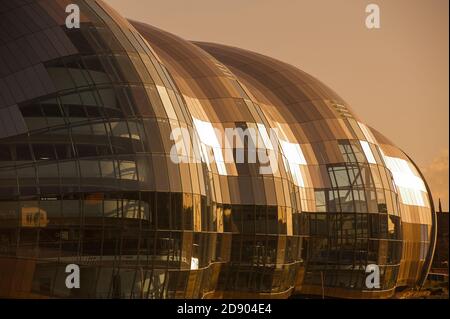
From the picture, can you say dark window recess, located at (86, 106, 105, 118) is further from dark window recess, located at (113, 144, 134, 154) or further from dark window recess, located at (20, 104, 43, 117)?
dark window recess, located at (20, 104, 43, 117)

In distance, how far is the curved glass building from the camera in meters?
23.5

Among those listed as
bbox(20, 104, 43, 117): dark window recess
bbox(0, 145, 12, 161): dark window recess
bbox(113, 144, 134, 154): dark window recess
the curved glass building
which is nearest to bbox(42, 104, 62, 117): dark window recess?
the curved glass building

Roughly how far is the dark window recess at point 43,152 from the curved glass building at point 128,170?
40mm

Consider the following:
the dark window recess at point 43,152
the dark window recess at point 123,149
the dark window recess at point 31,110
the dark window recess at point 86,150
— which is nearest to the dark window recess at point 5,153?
the dark window recess at point 43,152

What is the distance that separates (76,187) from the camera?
24.0 m

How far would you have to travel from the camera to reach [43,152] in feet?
78.1

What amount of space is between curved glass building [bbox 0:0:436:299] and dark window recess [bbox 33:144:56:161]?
1.6 inches

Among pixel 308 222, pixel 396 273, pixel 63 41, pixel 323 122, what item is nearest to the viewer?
pixel 63 41

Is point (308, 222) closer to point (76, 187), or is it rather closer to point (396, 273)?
point (396, 273)

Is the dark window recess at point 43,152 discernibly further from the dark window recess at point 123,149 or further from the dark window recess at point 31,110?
the dark window recess at point 123,149

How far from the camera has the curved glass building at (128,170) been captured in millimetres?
23484

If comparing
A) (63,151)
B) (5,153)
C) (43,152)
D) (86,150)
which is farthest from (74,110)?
(5,153)

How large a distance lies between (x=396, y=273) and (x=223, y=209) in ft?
66.8
